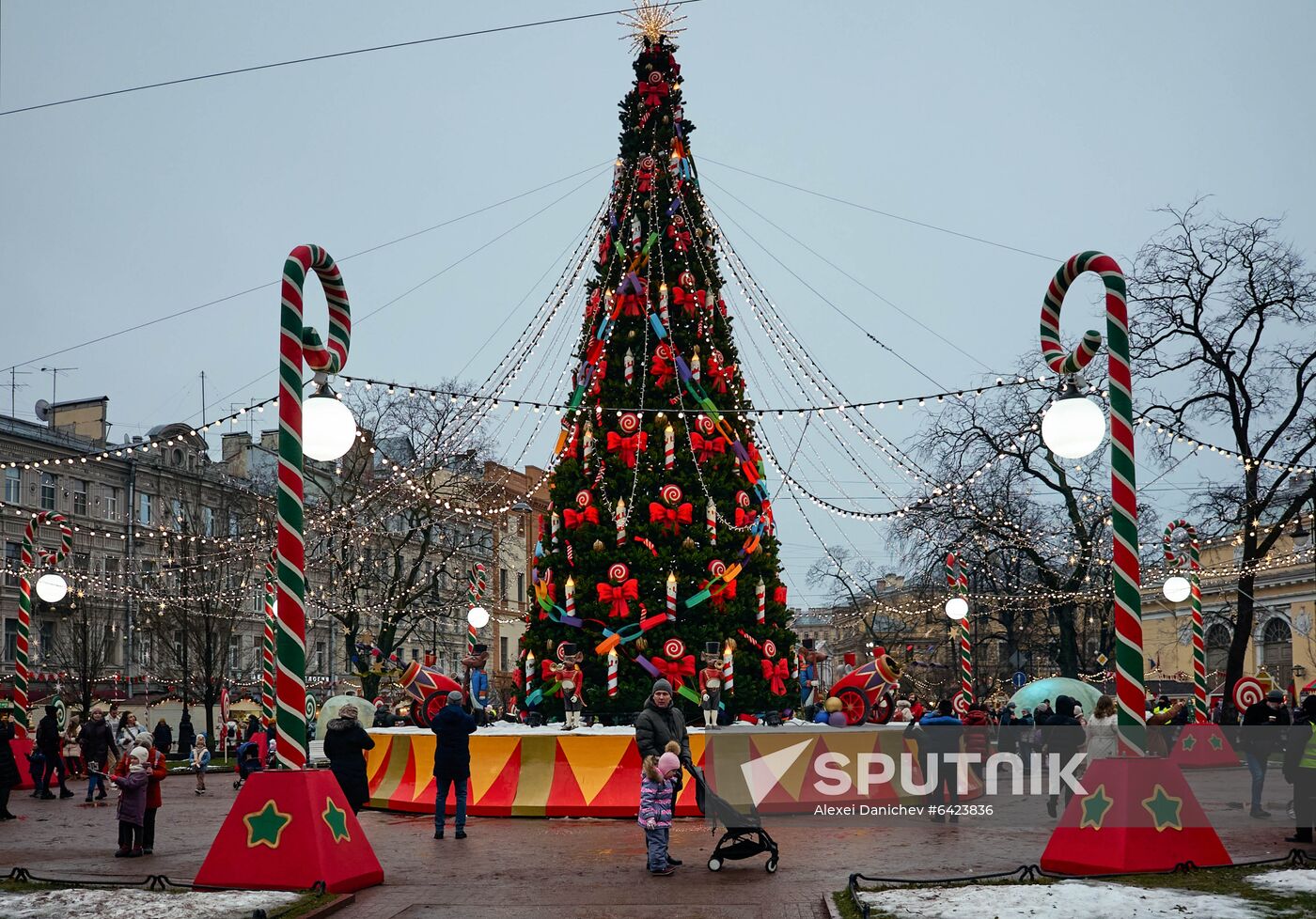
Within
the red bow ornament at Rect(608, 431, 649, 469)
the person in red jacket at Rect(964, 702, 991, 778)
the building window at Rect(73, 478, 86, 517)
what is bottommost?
the person in red jacket at Rect(964, 702, 991, 778)

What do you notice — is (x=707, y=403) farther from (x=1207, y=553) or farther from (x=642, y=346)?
(x=1207, y=553)

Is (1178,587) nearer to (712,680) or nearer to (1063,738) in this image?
(1063,738)

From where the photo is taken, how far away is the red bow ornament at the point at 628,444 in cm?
2159

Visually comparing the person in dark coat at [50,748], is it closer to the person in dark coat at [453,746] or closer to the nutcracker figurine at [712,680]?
the person in dark coat at [453,746]

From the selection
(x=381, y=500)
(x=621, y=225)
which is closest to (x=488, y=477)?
(x=381, y=500)

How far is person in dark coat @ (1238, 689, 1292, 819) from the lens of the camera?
16156 mm

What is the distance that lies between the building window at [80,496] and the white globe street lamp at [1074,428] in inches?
1975

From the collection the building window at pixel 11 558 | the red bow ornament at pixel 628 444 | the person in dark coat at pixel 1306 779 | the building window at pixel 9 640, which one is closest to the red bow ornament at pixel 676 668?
the red bow ornament at pixel 628 444

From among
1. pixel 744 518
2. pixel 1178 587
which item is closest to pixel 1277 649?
pixel 1178 587

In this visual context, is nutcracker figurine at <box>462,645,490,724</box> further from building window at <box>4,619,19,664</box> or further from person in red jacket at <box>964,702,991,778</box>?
building window at <box>4,619,19,664</box>

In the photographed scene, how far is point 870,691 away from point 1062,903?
36.1ft

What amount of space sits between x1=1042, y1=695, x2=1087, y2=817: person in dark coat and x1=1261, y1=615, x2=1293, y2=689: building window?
138ft

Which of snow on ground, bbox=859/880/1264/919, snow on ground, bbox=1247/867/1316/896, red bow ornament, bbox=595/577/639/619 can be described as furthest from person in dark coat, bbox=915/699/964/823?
snow on ground, bbox=859/880/1264/919

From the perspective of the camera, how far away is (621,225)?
74.2ft
